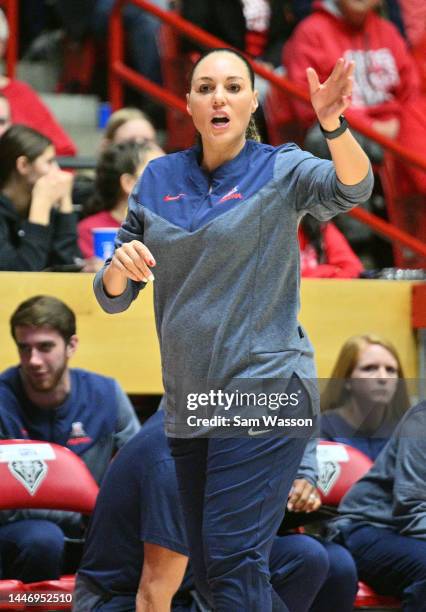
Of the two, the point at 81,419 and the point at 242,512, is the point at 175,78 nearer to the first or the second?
the point at 81,419

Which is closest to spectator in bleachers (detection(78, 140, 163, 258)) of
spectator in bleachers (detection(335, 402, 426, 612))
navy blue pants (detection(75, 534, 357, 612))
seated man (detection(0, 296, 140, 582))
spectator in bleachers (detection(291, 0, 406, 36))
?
seated man (detection(0, 296, 140, 582))

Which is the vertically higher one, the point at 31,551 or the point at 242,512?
the point at 242,512

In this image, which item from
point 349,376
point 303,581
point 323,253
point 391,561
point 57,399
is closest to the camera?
point 303,581

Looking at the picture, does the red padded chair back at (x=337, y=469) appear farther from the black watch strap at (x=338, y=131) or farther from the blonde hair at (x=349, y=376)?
the black watch strap at (x=338, y=131)

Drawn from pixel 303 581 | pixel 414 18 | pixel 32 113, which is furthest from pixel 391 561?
pixel 414 18

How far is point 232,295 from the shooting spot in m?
2.77

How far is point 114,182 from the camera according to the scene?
5262mm

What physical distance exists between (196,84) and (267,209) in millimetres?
364

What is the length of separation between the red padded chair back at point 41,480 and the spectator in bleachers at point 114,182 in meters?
1.47

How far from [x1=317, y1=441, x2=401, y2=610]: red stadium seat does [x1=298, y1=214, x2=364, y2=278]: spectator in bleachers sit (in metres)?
1.12

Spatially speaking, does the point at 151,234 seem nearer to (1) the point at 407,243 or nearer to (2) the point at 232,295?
(2) the point at 232,295

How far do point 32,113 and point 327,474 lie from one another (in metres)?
2.79

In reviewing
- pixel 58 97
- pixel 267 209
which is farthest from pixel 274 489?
pixel 58 97

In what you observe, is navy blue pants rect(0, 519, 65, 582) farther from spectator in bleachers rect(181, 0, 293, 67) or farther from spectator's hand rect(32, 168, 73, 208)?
spectator in bleachers rect(181, 0, 293, 67)
